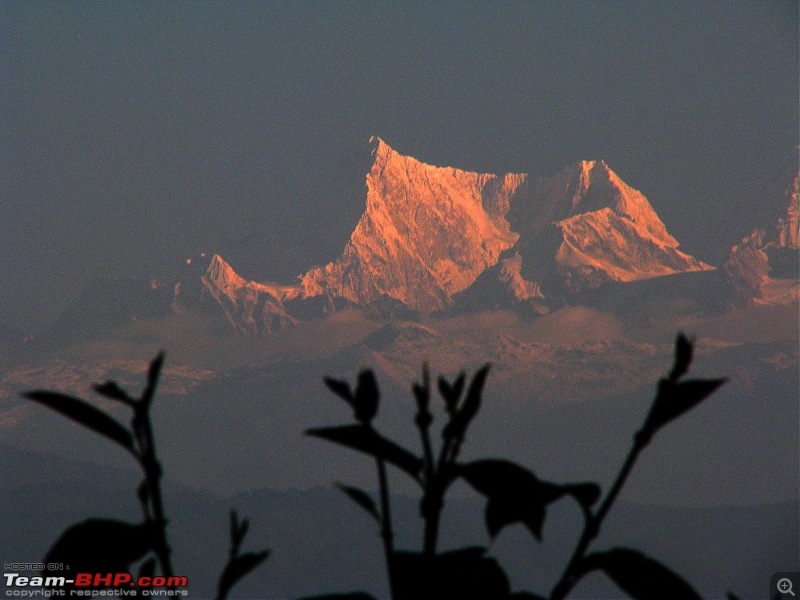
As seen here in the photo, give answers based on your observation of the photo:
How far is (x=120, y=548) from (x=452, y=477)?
817 millimetres

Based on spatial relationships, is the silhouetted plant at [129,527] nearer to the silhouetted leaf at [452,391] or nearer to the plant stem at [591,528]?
the silhouetted leaf at [452,391]

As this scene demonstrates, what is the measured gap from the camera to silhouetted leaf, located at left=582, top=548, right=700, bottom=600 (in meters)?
2.15

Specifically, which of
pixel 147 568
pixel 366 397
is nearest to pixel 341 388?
pixel 366 397

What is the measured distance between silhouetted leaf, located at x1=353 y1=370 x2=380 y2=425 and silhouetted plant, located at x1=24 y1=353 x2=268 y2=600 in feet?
1.33

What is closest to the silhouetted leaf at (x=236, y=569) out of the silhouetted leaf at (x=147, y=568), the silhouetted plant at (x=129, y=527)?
the silhouetted plant at (x=129, y=527)

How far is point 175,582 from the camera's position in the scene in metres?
2.37

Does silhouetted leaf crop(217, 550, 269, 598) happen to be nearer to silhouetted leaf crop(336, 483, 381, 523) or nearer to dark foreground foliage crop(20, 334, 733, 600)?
dark foreground foliage crop(20, 334, 733, 600)

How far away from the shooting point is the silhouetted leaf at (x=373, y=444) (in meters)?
2.16

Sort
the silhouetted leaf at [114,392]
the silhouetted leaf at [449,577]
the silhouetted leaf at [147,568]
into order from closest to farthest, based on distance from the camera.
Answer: the silhouetted leaf at [114,392]
the silhouetted leaf at [449,577]
the silhouetted leaf at [147,568]

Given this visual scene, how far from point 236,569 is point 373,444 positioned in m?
0.54

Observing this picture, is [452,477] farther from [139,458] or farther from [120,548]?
[120,548]

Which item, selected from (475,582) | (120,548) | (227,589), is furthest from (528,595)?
(120,548)

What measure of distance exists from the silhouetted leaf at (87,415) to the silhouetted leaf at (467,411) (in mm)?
703

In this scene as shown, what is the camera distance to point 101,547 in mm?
2352
